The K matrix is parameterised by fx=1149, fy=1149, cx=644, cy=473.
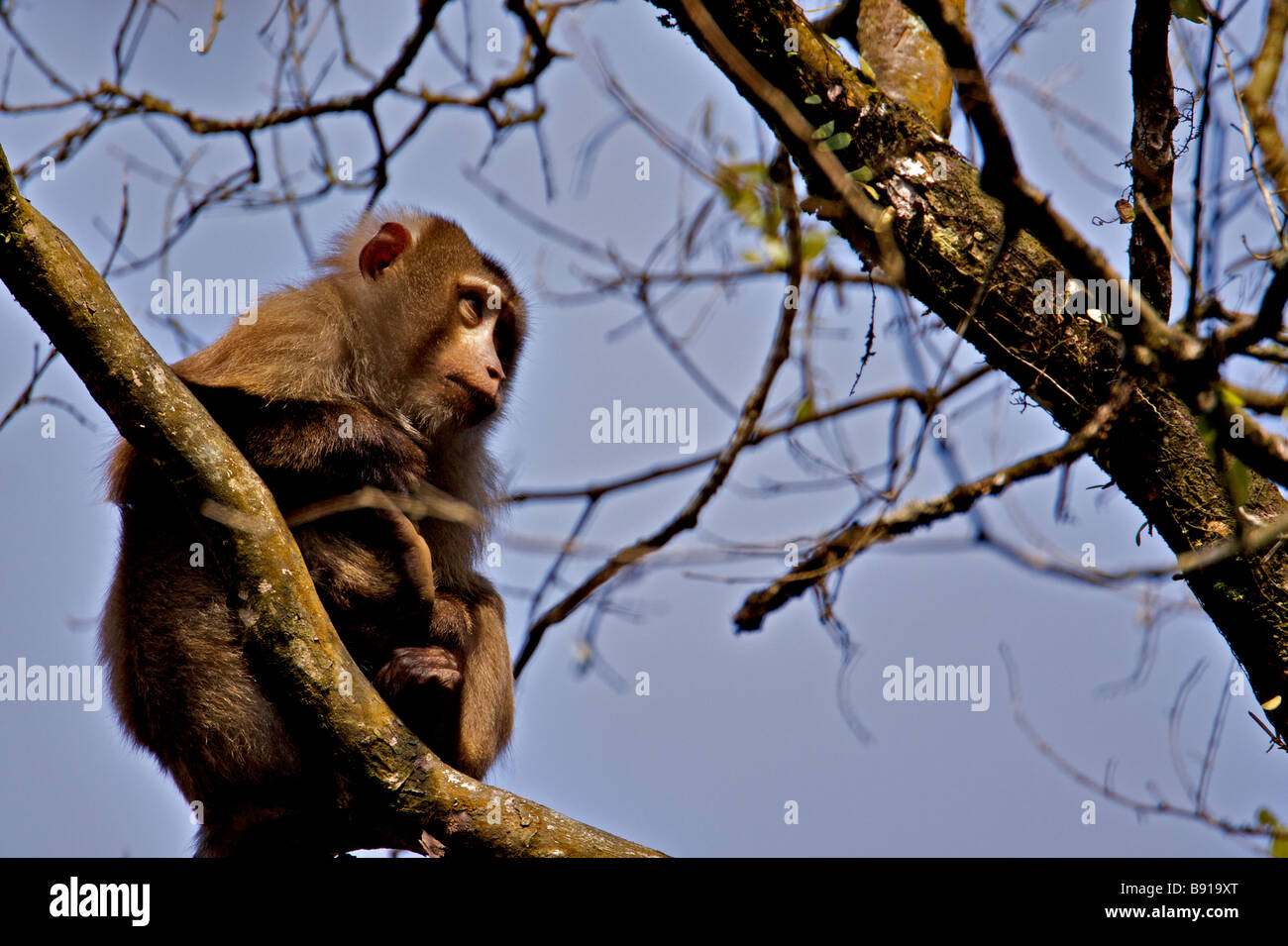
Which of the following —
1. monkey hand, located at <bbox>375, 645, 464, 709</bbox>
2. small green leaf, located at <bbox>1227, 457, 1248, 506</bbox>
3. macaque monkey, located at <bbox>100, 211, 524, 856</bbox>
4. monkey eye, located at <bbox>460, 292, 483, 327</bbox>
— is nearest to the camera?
small green leaf, located at <bbox>1227, 457, 1248, 506</bbox>

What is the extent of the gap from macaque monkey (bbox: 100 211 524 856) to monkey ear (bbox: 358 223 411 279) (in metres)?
0.30

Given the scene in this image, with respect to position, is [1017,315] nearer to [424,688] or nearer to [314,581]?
[424,688]

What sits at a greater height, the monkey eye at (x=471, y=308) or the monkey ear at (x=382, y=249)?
the monkey ear at (x=382, y=249)

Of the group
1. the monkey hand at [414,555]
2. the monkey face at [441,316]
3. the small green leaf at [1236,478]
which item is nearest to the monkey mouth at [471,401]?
the monkey face at [441,316]

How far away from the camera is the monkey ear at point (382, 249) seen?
618 cm

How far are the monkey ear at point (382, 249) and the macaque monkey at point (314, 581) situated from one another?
30cm

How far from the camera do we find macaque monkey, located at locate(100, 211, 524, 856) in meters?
4.78

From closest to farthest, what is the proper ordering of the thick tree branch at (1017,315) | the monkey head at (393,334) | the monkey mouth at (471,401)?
the thick tree branch at (1017,315) < the monkey head at (393,334) < the monkey mouth at (471,401)

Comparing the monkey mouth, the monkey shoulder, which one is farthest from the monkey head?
the monkey shoulder

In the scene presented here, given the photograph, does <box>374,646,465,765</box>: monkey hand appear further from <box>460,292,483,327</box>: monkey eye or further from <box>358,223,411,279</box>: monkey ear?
<box>358,223,411,279</box>: monkey ear

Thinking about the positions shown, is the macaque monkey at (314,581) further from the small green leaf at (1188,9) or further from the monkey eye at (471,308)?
the small green leaf at (1188,9)

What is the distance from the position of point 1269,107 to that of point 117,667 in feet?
16.2

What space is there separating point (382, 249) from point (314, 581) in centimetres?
212

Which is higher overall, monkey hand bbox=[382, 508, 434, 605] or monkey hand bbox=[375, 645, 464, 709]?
monkey hand bbox=[382, 508, 434, 605]
